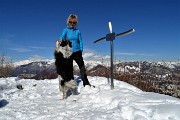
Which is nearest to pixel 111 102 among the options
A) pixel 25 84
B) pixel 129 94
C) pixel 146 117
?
pixel 129 94

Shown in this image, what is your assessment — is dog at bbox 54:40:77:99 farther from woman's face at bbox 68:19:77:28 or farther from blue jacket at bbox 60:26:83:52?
woman's face at bbox 68:19:77:28

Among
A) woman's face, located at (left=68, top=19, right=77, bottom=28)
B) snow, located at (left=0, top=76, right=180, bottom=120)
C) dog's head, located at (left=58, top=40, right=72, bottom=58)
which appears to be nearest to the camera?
snow, located at (left=0, top=76, right=180, bottom=120)

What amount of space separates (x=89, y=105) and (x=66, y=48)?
2.09 metres

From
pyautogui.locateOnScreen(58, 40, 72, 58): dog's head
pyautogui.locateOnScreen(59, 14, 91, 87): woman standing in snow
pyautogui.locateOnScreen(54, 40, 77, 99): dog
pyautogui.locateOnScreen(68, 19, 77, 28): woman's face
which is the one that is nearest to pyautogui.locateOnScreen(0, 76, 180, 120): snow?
pyautogui.locateOnScreen(54, 40, 77, 99): dog

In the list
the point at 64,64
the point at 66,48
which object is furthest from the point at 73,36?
A: the point at 64,64

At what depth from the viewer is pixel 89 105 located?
22.3 feet

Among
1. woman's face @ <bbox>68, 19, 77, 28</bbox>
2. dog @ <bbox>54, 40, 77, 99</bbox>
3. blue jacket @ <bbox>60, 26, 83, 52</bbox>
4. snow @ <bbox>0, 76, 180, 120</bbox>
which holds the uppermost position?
woman's face @ <bbox>68, 19, 77, 28</bbox>

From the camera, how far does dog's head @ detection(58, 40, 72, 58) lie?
8001 millimetres

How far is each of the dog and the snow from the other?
0.38 meters

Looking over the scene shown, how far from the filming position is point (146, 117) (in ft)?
15.9

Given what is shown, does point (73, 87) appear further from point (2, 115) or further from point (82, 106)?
A: point (2, 115)

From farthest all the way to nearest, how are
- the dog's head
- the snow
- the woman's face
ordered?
the woman's face < the dog's head < the snow

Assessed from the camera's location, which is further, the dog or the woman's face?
the woman's face

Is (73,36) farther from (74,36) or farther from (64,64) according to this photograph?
(64,64)
